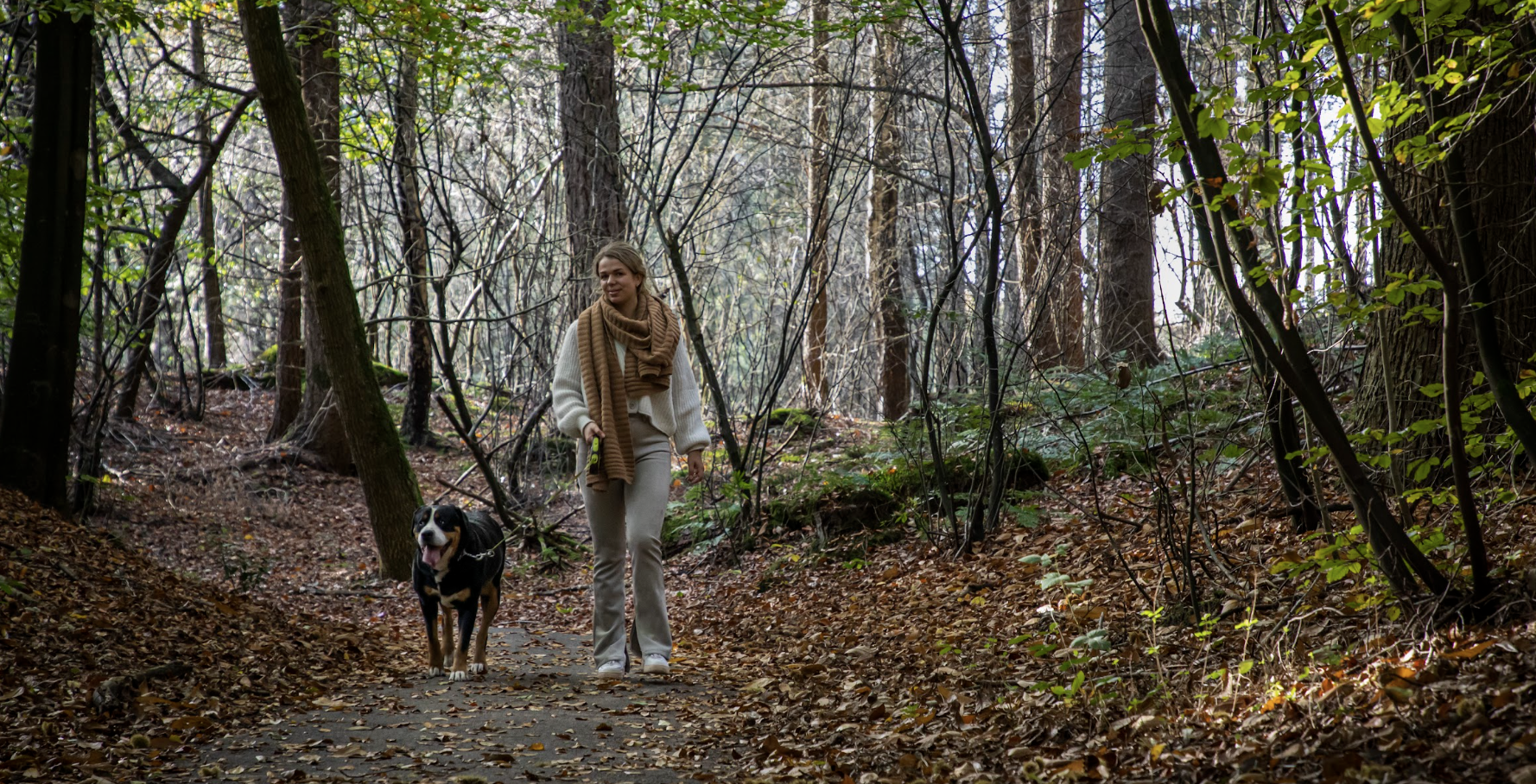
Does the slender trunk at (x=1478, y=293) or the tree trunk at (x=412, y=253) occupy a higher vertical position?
the tree trunk at (x=412, y=253)

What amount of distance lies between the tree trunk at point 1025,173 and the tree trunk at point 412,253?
5049mm

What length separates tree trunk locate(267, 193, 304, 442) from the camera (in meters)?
14.5

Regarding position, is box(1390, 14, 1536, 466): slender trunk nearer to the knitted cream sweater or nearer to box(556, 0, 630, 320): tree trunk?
the knitted cream sweater

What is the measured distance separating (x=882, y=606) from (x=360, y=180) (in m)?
6.96

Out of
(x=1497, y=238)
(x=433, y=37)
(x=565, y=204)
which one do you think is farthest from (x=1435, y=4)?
(x=565, y=204)

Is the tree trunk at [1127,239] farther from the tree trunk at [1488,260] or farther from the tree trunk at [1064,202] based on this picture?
the tree trunk at [1488,260]

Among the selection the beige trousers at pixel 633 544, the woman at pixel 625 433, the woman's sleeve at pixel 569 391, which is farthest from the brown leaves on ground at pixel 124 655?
the woman's sleeve at pixel 569 391

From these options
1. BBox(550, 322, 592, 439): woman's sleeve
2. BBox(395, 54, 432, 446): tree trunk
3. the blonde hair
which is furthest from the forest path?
BBox(395, 54, 432, 446): tree trunk

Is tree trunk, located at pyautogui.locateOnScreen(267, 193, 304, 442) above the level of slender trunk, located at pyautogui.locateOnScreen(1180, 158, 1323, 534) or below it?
above

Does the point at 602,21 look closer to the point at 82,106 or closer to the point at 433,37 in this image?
the point at 433,37

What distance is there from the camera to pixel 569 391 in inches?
224

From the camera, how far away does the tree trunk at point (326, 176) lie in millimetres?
12031

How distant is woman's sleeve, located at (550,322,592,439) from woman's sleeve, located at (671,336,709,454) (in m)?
0.50

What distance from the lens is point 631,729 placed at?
446 centimetres
